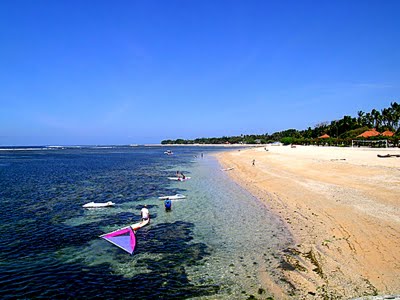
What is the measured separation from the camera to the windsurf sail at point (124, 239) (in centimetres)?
1328

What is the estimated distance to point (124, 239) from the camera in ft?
46.2

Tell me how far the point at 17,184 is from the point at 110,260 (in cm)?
2874

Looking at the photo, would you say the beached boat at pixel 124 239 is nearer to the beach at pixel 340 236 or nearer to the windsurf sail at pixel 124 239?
the windsurf sail at pixel 124 239

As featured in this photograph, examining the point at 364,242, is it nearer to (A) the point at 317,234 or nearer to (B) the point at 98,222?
(A) the point at 317,234

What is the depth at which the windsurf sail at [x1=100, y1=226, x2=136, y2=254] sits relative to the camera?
13281 millimetres

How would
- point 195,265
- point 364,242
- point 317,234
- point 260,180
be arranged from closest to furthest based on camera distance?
point 195,265 < point 364,242 < point 317,234 < point 260,180

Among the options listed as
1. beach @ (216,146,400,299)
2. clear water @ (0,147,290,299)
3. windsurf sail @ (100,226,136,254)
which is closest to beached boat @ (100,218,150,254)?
windsurf sail @ (100,226,136,254)

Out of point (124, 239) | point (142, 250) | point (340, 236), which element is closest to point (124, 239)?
point (124, 239)

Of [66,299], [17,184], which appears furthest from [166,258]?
[17,184]

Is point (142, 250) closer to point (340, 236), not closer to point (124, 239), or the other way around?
point (124, 239)

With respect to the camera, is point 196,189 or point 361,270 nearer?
point 361,270

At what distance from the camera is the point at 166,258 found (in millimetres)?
12305

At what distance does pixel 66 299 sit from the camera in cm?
920

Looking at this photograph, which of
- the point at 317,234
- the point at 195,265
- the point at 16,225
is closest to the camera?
the point at 195,265
